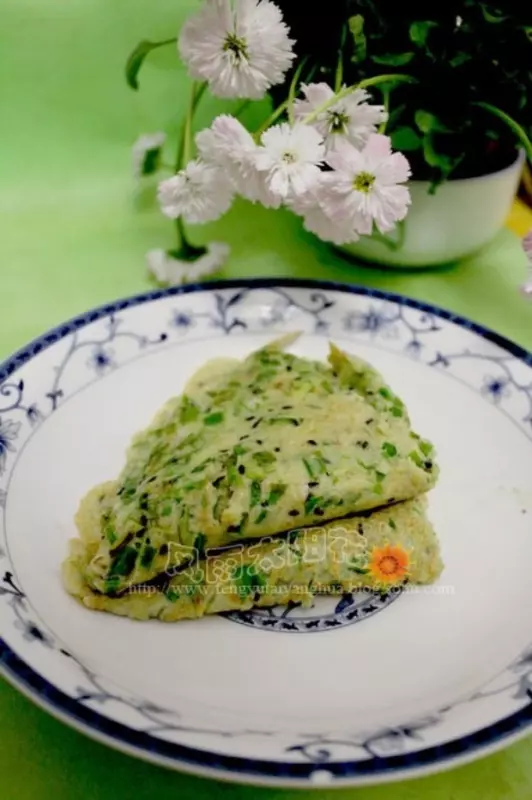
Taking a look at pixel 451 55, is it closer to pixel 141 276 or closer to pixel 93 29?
pixel 141 276

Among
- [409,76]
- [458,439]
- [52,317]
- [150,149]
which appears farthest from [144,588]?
[150,149]

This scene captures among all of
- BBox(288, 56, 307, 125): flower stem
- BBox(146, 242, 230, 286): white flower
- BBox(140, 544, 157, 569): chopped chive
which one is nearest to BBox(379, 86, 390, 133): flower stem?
BBox(288, 56, 307, 125): flower stem

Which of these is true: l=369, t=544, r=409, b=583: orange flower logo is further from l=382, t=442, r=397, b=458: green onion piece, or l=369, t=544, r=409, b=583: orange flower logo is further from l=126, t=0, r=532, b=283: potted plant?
l=126, t=0, r=532, b=283: potted plant

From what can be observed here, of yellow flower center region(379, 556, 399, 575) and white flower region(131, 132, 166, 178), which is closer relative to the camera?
yellow flower center region(379, 556, 399, 575)

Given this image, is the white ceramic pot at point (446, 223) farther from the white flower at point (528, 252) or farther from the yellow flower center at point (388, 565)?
the yellow flower center at point (388, 565)

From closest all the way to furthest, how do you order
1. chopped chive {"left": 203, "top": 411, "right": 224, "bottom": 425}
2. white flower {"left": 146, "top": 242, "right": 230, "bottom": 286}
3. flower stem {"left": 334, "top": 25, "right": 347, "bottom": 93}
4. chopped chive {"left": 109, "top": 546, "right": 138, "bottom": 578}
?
chopped chive {"left": 109, "top": 546, "right": 138, "bottom": 578} → chopped chive {"left": 203, "top": 411, "right": 224, "bottom": 425} → flower stem {"left": 334, "top": 25, "right": 347, "bottom": 93} → white flower {"left": 146, "top": 242, "right": 230, "bottom": 286}

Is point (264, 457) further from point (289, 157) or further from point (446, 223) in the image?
point (446, 223)

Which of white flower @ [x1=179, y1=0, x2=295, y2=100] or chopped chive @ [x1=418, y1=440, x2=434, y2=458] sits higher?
white flower @ [x1=179, y1=0, x2=295, y2=100]

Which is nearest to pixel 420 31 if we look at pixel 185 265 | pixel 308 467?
pixel 185 265
